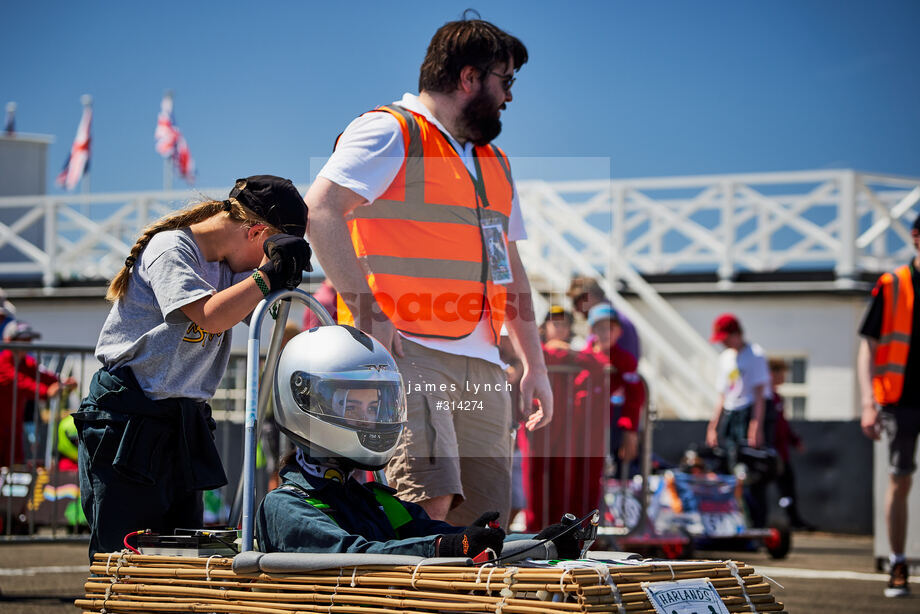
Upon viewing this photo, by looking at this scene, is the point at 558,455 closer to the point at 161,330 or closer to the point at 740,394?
the point at 740,394

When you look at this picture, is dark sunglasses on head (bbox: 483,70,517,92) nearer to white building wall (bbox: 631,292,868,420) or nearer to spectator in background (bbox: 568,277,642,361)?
spectator in background (bbox: 568,277,642,361)

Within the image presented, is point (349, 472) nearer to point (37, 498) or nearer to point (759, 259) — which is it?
point (37, 498)

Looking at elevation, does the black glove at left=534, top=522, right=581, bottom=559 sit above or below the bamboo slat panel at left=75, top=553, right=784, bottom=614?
above

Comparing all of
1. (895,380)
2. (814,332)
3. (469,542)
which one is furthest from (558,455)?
(814,332)

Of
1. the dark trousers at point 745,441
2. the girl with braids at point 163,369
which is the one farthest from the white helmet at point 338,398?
the dark trousers at point 745,441

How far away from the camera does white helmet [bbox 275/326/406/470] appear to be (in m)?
3.30

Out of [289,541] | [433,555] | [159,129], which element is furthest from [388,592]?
[159,129]

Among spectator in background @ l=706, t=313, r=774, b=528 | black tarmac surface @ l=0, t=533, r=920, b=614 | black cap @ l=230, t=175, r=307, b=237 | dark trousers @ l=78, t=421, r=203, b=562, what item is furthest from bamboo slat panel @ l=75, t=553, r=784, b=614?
spectator in background @ l=706, t=313, r=774, b=528

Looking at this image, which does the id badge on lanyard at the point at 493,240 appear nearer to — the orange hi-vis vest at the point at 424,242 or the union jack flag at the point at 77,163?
the orange hi-vis vest at the point at 424,242

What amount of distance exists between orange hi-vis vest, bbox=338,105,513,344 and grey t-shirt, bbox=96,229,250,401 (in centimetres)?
59

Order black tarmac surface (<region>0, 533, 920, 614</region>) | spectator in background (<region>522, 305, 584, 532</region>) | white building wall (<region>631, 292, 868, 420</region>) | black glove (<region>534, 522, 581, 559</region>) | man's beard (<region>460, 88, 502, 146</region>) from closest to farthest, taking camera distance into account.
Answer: black glove (<region>534, 522, 581, 559</region>)
man's beard (<region>460, 88, 502, 146</region>)
black tarmac surface (<region>0, 533, 920, 614</region>)
spectator in background (<region>522, 305, 584, 532</region>)
white building wall (<region>631, 292, 868, 420</region>)

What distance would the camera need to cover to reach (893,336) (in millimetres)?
7527

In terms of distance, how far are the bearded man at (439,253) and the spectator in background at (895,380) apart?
3608 millimetres

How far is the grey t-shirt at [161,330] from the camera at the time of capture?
3.63m
